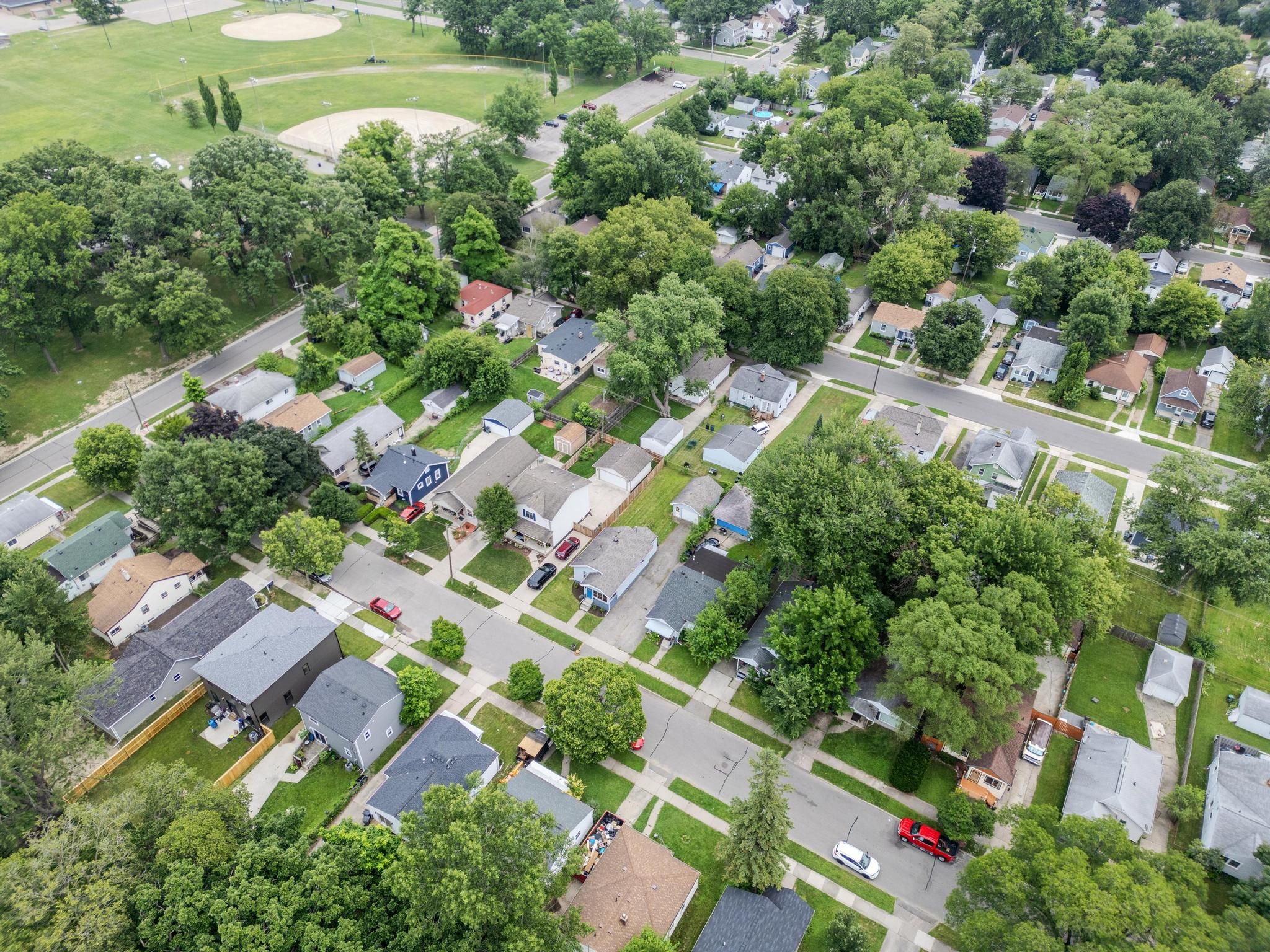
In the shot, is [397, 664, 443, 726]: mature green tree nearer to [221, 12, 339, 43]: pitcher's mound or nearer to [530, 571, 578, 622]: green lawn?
[530, 571, 578, 622]: green lawn

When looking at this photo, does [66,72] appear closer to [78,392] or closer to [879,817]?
[78,392]

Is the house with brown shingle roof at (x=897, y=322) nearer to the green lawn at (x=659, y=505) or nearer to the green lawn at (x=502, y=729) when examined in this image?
the green lawn at (x=659, y=505)

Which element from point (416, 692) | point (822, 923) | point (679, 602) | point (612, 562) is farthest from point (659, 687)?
point (822, 923)

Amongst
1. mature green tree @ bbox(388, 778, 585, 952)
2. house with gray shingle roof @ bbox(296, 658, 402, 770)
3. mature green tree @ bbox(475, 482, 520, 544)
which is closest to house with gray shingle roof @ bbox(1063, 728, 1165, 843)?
mature green tree @ bbox(388, 778, 585, 952)

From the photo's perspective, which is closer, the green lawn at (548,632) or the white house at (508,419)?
the green lawn at (548,632)

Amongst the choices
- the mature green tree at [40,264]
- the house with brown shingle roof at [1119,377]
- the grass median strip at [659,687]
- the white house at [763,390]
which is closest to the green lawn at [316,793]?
the grass median strip at [659,687]
